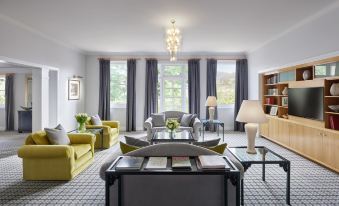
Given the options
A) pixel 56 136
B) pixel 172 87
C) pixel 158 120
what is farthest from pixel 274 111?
pixel 56 136

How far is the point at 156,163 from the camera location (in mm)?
2738

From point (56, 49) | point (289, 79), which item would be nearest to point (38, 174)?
point (56, 49)

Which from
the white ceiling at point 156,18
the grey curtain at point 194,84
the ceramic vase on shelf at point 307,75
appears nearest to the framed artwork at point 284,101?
the ceramic vase on shelf at point 307,75

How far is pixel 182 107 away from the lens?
1030 cm

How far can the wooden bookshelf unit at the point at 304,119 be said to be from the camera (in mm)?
5037

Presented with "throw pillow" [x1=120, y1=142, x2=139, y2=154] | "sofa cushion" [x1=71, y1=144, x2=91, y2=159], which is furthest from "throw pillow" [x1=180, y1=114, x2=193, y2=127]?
"throw pillow" [x1=120, y1=142, x2=139, y2=154]

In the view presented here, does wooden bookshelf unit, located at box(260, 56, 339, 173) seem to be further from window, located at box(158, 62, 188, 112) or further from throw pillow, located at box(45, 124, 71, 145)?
throw pillow, located at box(45, 124, 71, 145)

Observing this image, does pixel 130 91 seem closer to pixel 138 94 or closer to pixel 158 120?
Answer: pixel 138 94

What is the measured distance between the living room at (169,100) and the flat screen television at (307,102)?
0.08ft

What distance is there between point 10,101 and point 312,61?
392 inches

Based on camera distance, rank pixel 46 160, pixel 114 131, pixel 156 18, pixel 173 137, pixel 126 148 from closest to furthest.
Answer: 1. pixel 126 148
2. pixel 46 160
3. pixel 156 18
4. pixel 173 137
5. pixel 114 131

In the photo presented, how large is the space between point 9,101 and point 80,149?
6977mm

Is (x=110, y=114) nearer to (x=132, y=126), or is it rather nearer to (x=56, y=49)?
(x=132, y=126)

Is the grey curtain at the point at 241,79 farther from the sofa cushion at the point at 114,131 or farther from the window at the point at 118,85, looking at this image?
the sofa cushion at the point at 114,131
